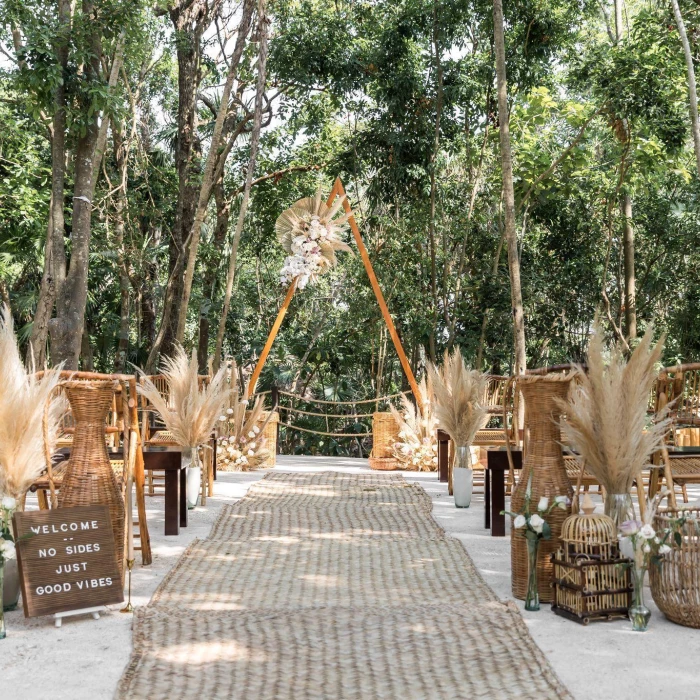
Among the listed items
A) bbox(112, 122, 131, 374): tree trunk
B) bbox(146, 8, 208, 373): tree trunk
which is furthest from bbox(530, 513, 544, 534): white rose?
bbox(112, 122, 131, 374): tree trunk

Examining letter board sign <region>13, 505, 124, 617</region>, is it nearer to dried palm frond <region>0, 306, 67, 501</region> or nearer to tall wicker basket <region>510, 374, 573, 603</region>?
dried palm frond <region>0, 306, 67, 501</region>

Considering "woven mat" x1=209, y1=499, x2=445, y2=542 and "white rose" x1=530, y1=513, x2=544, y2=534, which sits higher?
"white rose" x1=530, y1=513, x2=544, y2=534

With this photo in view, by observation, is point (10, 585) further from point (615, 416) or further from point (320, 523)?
point (615, 416)

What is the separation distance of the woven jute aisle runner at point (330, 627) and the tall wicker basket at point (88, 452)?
17.5 inches

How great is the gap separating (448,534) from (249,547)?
1098 mm

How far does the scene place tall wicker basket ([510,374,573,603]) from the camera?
3.17 m

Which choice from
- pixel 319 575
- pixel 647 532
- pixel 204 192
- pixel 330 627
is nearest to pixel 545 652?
pixel 647 532

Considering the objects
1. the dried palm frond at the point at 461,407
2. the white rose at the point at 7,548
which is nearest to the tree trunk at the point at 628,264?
the dried palm frond at the point at 461,407

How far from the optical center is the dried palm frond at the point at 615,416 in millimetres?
3010

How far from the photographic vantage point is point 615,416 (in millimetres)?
3000

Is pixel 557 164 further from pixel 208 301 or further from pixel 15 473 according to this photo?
pixel 15 473

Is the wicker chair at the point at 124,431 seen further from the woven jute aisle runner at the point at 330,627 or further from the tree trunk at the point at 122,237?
the tree trunk at the point at 122,237

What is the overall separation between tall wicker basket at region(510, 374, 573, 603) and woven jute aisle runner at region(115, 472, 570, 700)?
0.20m

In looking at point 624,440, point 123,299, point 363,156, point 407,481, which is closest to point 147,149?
point 123,299
